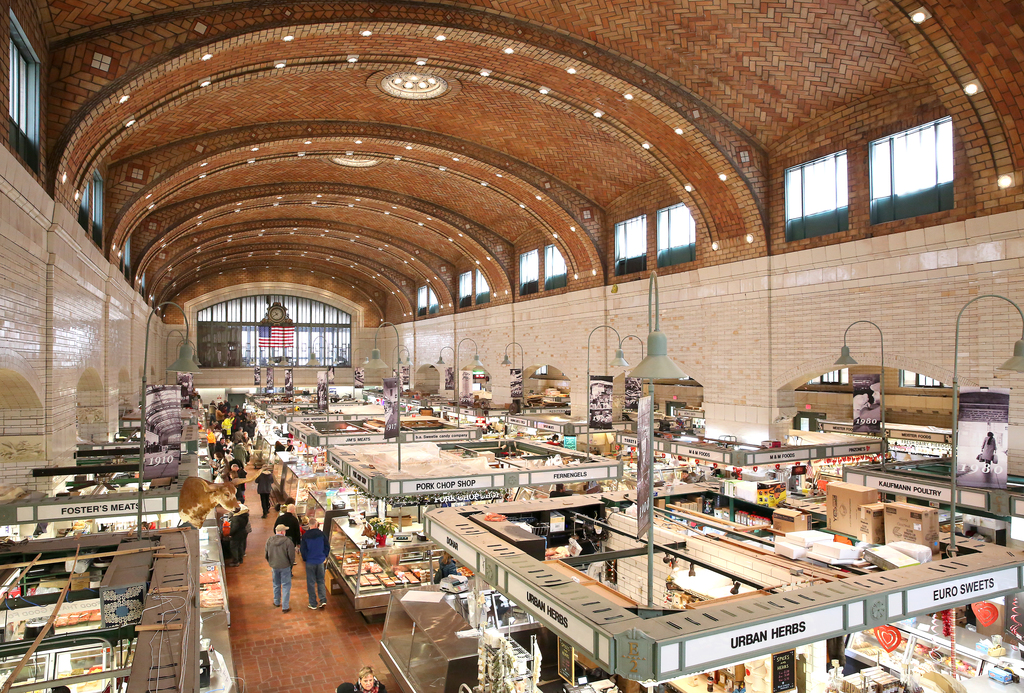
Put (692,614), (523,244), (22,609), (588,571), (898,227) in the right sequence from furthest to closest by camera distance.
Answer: (523,244)
(898,227)
(588,571)
(22,609)
(692,614)

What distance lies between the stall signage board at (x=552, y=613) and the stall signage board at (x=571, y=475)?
4.90 m

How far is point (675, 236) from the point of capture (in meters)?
18.0

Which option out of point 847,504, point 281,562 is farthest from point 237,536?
point 847,504

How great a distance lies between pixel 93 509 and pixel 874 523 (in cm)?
805

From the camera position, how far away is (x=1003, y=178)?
10703 mm

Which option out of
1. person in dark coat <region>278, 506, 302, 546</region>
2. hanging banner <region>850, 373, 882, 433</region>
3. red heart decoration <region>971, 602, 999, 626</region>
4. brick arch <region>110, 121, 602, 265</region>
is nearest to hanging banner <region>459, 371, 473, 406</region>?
brick arch <region>110, 121, 602, 265</region>

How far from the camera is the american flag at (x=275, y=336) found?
47.0 meters

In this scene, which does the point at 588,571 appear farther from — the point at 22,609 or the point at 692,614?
the point at 22,609

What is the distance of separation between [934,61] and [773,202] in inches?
204

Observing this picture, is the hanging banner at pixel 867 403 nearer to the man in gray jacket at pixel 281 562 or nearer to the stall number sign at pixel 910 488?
the stall number sign at pixel 910 488

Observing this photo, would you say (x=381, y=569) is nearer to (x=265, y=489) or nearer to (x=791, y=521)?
(x=791, y=521)

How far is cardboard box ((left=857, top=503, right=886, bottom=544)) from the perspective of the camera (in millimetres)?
6461

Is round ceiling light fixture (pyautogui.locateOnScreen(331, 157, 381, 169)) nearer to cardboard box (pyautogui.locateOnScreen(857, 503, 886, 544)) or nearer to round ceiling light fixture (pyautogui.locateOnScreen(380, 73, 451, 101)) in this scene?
round ceiling light fixture (pyautogui.locateOnScreen(380, 73, 451, 101))

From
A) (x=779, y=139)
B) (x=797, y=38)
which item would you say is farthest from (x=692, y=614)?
(x=779, y=139)
